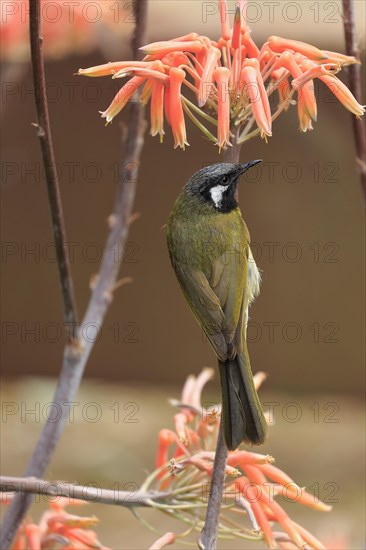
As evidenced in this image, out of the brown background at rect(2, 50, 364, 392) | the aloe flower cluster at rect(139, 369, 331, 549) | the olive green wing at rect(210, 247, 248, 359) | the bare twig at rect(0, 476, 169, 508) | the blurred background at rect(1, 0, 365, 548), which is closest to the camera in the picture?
the bare twig at rect(0, 476, 169, 508)

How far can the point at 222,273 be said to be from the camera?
4.79ft

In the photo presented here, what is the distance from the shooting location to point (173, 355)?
17.1 ft

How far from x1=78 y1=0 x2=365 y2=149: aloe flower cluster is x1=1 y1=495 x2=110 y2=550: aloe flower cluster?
697mm

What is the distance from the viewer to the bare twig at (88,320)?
1.43 m

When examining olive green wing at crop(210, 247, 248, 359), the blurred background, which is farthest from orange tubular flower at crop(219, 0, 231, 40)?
the blurred background

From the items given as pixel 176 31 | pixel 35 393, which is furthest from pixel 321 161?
pixel 35 393

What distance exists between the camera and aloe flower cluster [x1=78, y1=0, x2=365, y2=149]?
1.15m

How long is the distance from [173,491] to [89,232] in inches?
144

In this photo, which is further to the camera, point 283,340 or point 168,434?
point 283,340

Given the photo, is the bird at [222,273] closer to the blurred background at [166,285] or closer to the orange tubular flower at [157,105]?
the orange tubular flower at [157,105]

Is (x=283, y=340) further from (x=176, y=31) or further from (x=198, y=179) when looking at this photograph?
(x=198, y=179)

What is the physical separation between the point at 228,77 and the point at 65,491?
62 cm

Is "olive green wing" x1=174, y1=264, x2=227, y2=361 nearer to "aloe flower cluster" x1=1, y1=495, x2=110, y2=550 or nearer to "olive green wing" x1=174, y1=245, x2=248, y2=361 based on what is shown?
"olive green wing" x1=174, y1=245, x2=248, y2=361

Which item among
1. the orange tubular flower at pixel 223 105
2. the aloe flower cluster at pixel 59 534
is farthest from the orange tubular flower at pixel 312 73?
the aloe flower cluster at pixel 59 534
